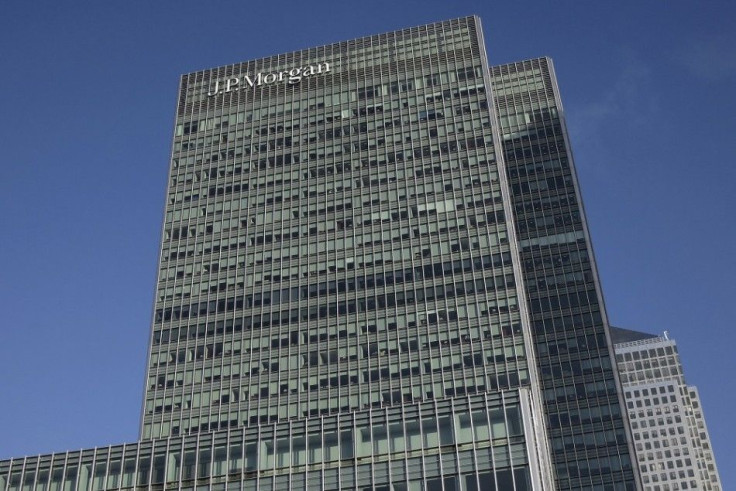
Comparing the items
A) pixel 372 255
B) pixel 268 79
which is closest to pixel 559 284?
pixel 372 255

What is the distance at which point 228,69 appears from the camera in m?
166

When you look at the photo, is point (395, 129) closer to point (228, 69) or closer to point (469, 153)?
point (469, 153)

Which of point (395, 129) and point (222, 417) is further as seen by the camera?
point (395, 129)

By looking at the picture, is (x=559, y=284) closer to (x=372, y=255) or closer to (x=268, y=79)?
(x=372, y=255)

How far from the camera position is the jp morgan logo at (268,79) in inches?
6345

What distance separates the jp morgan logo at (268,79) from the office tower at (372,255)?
28 cm

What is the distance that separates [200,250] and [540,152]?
197 ft

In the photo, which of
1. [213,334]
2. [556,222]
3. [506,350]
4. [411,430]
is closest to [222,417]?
[213,334]

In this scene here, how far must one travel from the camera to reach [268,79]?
533ft

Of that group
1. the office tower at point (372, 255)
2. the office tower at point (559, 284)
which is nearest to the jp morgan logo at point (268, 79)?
the office tower at point (372, 255)

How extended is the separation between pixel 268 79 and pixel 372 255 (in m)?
42.1

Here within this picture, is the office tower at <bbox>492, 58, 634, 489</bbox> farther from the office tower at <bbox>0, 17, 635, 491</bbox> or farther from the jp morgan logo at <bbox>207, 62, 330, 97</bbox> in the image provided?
the jp morgan logo at <bbox>207, 62, 330, 97</bbox>

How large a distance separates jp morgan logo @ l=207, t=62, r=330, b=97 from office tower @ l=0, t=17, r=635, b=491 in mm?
277

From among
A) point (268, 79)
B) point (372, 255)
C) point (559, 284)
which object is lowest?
point (372, 255)
